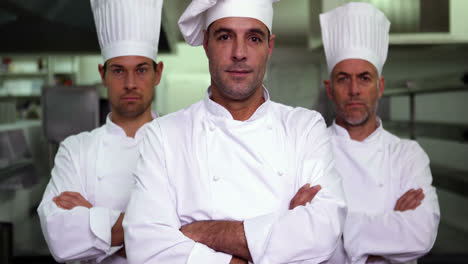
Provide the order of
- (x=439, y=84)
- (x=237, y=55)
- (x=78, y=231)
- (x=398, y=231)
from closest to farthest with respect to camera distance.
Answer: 1. (x=237, y=55)
2. (x=78, y=231)
3. (x=398, y=231)
4. (x=439, y=84)

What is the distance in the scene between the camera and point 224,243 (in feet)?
3.52

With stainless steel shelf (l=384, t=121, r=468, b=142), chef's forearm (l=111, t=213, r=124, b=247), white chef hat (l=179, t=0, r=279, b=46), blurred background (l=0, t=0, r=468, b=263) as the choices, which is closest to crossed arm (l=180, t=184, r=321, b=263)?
chef's forearm (l=111, t=213, r=124, b=247)

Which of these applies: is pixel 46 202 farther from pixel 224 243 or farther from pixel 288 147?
pixel 288 147

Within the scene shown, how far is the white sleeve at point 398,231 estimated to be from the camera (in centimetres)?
140

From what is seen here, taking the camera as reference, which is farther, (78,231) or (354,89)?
(354,89)

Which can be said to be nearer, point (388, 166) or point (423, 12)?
point (388, 166)

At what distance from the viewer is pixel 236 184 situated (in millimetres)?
1190

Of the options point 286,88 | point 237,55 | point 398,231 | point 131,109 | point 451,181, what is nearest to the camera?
point 237,55

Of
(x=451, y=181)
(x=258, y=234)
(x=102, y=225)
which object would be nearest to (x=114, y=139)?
(x=102, y=225)

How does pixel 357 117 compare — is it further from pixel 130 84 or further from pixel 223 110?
pixel 130 84

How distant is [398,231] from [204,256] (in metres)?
0.69

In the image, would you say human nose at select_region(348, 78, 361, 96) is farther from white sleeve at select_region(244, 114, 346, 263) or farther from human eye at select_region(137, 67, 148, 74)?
human eye at select_region(137, 67, 148, 74)

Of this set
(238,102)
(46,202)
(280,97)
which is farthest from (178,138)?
(280,97)

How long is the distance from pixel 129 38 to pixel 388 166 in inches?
40.6
